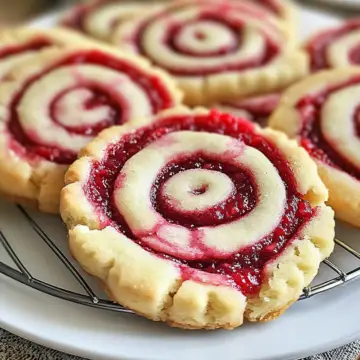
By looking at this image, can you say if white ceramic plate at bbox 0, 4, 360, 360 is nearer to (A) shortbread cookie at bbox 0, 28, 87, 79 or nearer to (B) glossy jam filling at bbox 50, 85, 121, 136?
(B) glossy jam filling at bbox 50, 85, 121, 136

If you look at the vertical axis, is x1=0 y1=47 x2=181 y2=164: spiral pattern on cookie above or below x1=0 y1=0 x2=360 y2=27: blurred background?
above

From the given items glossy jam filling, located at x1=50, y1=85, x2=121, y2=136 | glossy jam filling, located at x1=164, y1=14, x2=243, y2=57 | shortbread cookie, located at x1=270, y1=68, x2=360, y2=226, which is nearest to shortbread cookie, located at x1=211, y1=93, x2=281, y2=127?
shortbread cookie, located at x1=270, y1=68, x2=360, y2=226

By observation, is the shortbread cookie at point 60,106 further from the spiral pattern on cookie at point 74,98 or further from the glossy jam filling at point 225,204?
the glossy jam filling at point 225,204

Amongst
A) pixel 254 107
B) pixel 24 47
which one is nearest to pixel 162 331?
pixel 254 107

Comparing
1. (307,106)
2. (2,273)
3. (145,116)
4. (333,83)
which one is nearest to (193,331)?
(2,273)

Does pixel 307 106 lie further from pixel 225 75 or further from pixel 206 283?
pixel 206 283

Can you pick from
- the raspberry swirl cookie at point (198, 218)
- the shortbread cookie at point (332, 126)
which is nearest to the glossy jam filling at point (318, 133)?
the shortbread cookie at point (332, 126)
